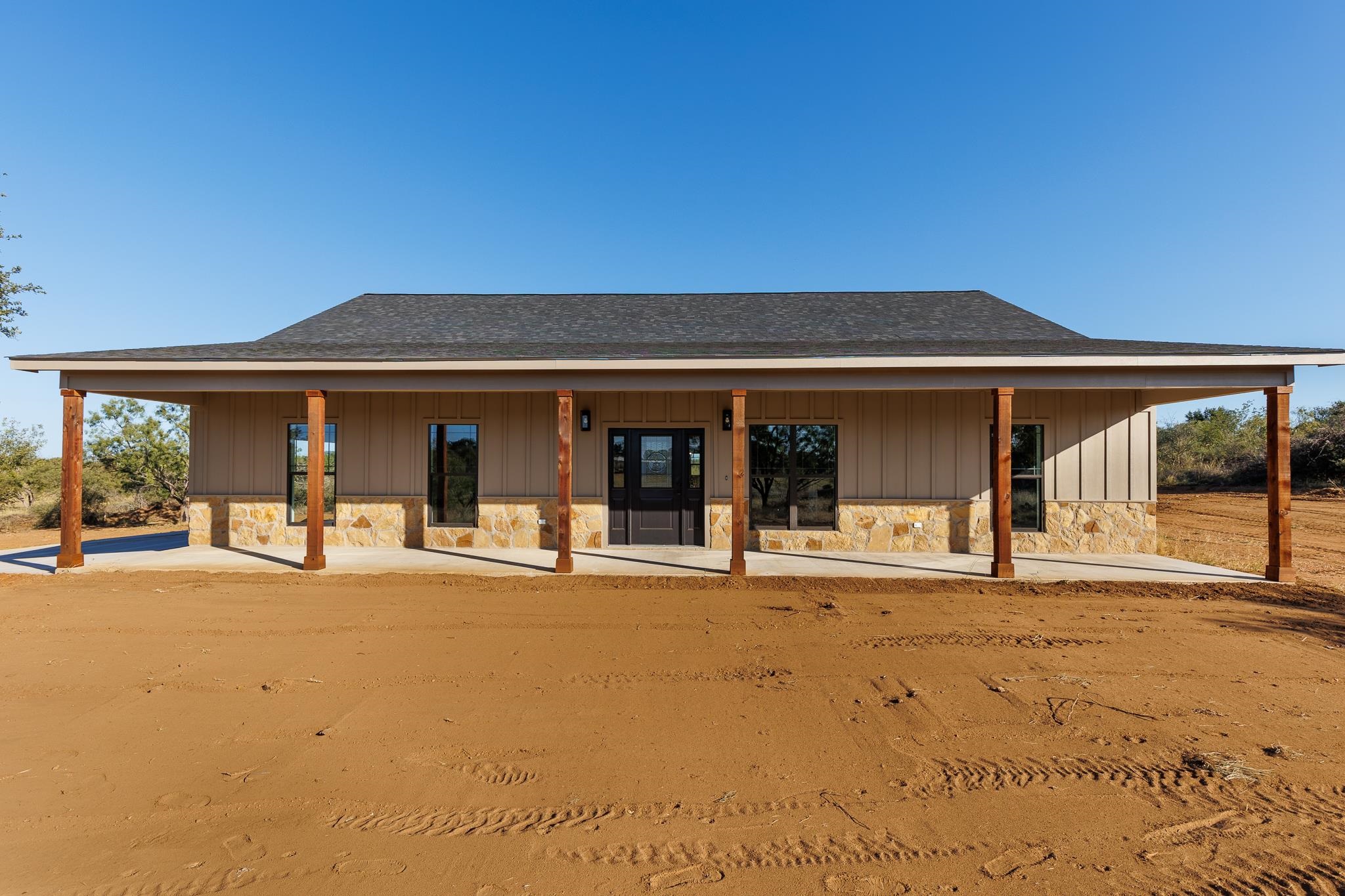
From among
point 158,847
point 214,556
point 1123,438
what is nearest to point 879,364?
point 1123,438

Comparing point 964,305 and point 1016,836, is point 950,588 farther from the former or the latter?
point 964,305

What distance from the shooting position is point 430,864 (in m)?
2.41

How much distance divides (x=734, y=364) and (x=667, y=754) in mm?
5380

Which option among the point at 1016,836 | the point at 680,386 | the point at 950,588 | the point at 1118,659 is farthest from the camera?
the point at 680,386

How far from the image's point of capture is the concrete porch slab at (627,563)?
26.6 feet

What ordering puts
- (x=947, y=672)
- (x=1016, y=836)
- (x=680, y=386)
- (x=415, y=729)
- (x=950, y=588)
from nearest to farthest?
(x=1016, y=836) < (x=415, y=729) < (x=947, y=672) < (x=950, y=588) < (x=680, y=386)

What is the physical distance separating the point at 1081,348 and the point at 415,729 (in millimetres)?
8430

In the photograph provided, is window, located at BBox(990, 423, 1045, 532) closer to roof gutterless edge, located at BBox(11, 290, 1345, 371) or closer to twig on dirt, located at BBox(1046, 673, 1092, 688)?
roof gutterless edge, located at BBox(11, 290, 1345, 371)

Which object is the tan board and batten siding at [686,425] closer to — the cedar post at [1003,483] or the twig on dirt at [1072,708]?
the cedar post at [1003,483]

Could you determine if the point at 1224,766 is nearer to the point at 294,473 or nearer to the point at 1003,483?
the point at 1003,483

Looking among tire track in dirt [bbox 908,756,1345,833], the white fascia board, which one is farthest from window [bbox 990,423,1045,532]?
tire track in dirt [bbox 908,756,1345,833]

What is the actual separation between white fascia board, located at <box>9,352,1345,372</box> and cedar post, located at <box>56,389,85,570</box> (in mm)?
512

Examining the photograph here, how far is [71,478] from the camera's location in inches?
320

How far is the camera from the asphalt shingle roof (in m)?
8.00
